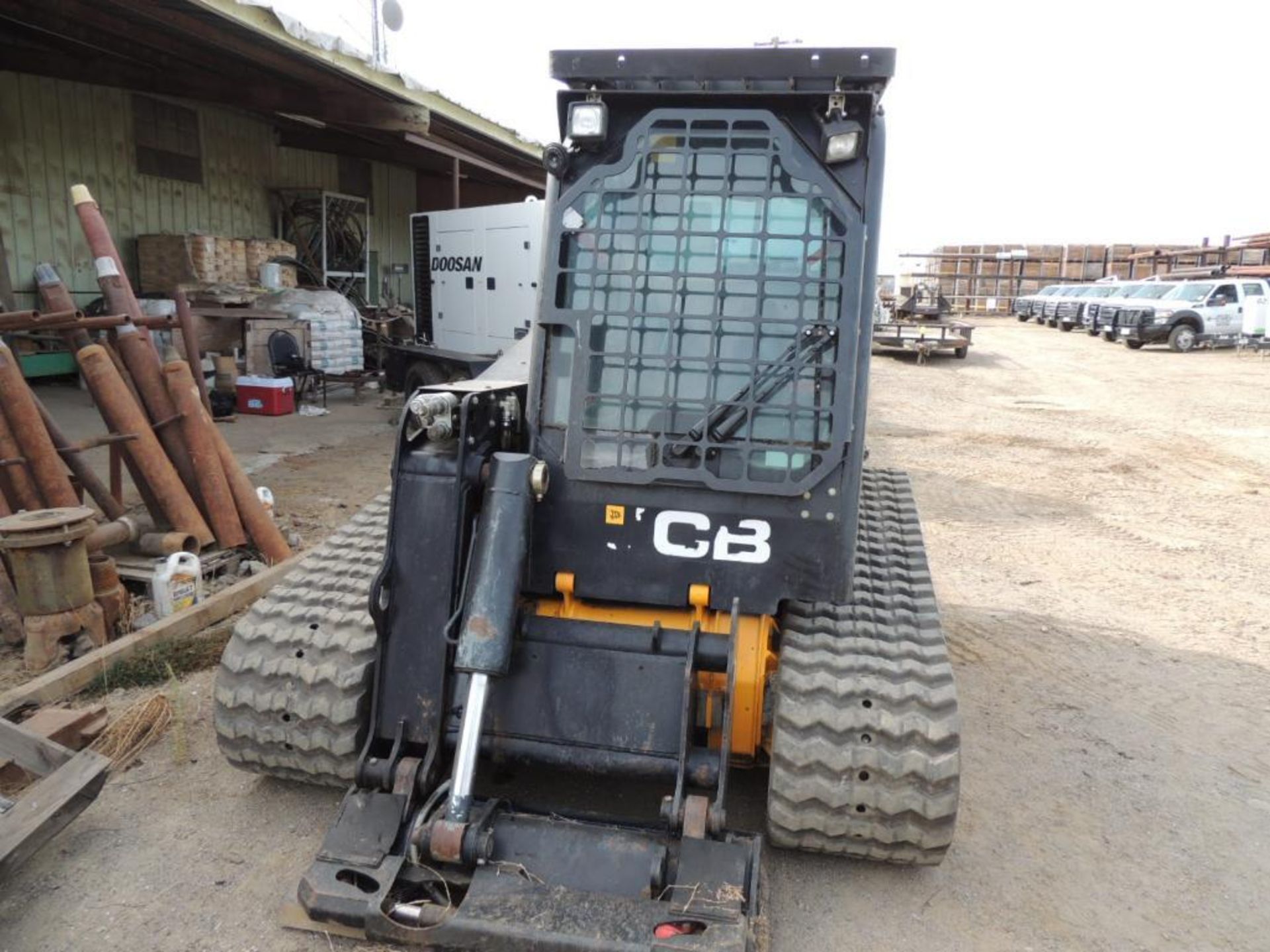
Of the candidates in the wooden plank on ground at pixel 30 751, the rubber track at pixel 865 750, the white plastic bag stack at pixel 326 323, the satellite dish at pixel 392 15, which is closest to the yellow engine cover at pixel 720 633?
the rubber track at pixel 865 750

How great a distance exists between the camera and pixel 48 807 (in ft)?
10.2

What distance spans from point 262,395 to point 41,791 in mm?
9670

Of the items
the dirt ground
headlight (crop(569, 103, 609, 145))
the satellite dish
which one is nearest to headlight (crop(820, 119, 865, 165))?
headlight (crop(569, 103, 609, 145))

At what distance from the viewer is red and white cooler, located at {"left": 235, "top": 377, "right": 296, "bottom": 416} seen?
12.2 meters

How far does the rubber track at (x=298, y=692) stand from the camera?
3.23 meters

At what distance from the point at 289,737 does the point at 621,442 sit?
150cm

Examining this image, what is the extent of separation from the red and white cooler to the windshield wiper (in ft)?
33.5

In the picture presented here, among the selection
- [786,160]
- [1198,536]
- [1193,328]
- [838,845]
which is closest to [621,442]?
[786,160]

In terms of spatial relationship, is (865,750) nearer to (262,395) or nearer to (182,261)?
(262,395)

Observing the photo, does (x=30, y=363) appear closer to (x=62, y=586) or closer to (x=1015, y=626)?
(x=62, y=586)

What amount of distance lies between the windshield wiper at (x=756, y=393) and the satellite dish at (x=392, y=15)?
45.0 feet

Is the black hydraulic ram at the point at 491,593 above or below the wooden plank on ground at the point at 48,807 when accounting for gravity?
above

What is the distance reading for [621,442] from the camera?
3180 mm

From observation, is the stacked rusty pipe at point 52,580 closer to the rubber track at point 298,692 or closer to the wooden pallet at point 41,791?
the wooden pallet at point 41,791
